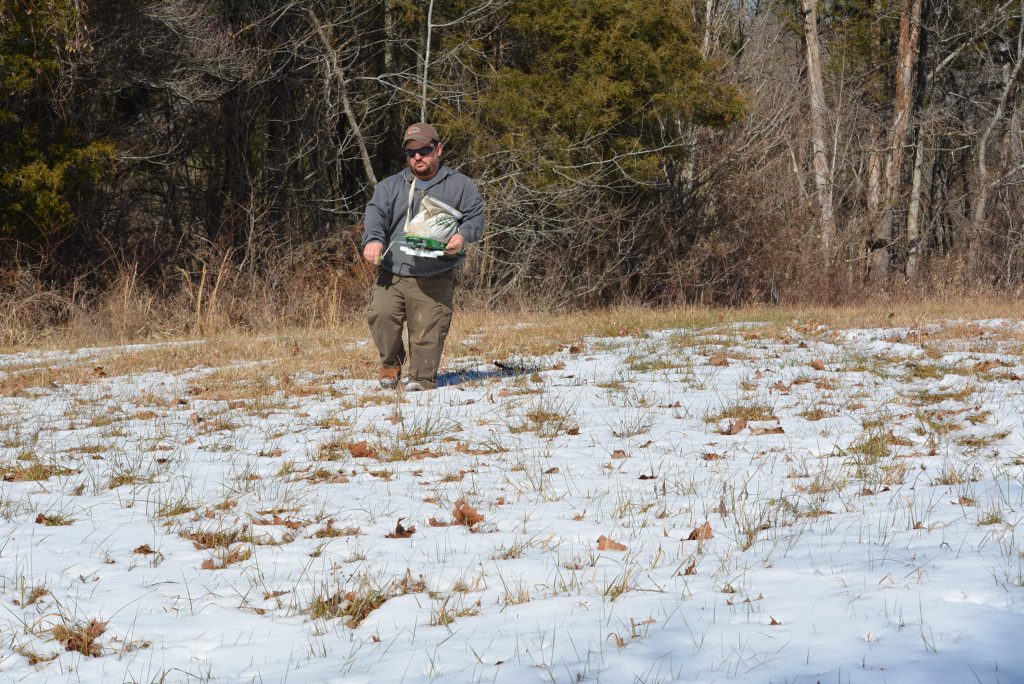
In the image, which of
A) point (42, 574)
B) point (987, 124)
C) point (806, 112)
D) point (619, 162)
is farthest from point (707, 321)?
point (987, 124)

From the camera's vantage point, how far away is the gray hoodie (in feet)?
27.4

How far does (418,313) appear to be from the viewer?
335 inches

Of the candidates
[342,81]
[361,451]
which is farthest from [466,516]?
[342,81]

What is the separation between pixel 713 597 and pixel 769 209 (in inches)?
909

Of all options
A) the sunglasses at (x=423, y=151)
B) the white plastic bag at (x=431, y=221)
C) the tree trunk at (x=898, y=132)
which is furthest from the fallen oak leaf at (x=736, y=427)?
the tree trunk at (x=898, y=132)

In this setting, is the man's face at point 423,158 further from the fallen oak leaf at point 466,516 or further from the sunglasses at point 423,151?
the fallen oak leaf at point 466,516

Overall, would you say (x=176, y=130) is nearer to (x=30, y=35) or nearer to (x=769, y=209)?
(x=30, y=35)

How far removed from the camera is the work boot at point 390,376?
891 cm

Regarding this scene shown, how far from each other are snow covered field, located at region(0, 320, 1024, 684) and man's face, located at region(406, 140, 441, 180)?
170 centimetres

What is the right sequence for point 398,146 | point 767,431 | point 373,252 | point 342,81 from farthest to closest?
point 398,146
point 342,81
point 373,252
point 767,431

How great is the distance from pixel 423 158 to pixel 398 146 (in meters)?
15.2

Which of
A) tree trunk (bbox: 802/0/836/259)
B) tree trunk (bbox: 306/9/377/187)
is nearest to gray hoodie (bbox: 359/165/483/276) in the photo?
tree trunk (bbox: 306/9/377/187)

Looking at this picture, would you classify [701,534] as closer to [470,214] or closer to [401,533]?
[401,533]

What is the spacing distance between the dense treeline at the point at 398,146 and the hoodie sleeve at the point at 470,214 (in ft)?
29.2
